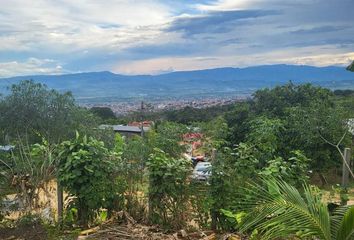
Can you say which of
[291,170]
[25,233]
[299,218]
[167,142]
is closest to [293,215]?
[299,218]

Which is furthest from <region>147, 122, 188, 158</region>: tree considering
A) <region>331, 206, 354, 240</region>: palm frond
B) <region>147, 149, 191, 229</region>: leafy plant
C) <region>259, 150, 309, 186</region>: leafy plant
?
<region>331, 206, 354, 240</region>: palm frond

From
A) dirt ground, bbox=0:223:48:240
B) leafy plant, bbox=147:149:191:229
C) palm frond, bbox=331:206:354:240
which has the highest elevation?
palm frond, bbox=331:206:354:240

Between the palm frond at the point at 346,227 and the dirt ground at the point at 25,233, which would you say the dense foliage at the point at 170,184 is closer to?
the palm frond at the point at 346,227

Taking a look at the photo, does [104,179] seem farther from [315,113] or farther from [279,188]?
[315,113]

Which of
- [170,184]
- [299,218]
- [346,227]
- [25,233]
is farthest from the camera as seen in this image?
[170,184]

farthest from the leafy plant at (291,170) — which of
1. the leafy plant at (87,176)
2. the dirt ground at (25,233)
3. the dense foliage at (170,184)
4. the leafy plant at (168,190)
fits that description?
the dirt ground at (25,233)

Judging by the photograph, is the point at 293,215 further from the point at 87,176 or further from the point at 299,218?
the point at 87,176

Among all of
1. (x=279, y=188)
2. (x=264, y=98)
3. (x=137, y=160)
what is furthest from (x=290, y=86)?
(x=279, y=188)

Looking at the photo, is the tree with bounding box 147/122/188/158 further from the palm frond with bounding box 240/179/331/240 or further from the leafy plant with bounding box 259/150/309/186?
the palm frond with bounding box 240/179/331/240

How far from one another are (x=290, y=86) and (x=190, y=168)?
2143 cm

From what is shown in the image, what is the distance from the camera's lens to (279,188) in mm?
2820

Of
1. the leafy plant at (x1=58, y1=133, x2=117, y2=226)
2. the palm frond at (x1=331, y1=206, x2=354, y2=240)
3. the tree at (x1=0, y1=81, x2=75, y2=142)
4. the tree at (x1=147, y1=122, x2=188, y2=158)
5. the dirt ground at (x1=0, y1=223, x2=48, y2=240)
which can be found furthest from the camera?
the tree at (x1=0, y1=81, x2=75, y2=142)

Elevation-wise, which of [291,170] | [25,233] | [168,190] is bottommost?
[25,233]

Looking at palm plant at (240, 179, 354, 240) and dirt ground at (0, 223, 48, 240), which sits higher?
palm plant at (240, 179, 354, 240)
